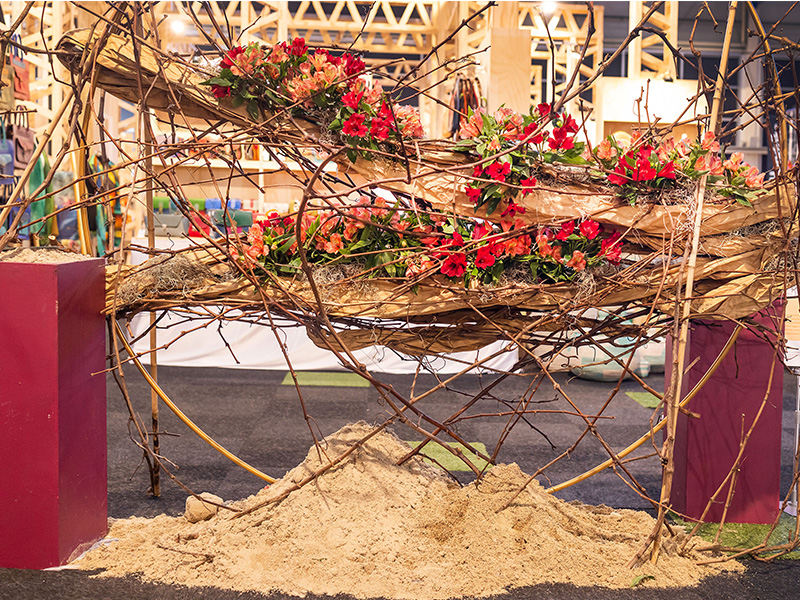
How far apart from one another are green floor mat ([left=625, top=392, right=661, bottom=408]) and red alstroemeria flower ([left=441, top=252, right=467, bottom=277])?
2.85 m

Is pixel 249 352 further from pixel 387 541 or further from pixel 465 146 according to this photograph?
pixel 465 146

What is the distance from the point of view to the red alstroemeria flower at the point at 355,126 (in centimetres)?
198

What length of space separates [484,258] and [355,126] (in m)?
0.55

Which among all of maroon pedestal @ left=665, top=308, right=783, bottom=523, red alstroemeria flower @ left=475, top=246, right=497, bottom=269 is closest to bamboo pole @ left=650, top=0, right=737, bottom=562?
maroon pedestal @ left=665, top=308, right=783, bottom=523

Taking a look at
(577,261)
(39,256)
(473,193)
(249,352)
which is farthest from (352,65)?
(249,352)

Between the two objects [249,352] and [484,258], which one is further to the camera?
[249,352]

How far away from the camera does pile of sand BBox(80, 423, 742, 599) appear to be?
77.8 inches

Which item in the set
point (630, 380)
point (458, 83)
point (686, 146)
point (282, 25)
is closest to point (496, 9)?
point (458, 83)

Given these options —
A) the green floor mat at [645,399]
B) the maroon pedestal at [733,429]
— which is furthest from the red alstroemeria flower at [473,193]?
the green floor mat at [645,399]

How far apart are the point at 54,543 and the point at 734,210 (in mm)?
2265

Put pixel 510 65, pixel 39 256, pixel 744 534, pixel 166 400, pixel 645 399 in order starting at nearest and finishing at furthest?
1. pixel 39 256
2. pixel 166 400
3. pixel 744 534
4. pixel 510 65
5. pixel 645 399

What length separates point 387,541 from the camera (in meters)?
2.09

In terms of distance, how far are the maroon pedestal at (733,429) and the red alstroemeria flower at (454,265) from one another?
954 mm

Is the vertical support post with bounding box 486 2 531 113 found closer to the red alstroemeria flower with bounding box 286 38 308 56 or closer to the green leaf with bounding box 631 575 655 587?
the red alstroemeria flower with bounding box 286 38 308 56
